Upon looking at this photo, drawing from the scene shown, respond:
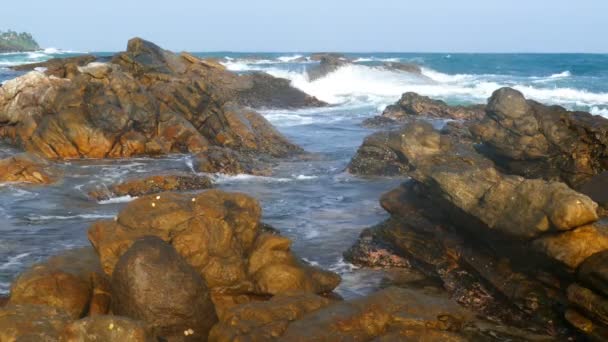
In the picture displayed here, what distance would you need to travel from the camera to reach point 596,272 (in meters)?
7.29

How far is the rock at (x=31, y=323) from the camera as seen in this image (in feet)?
17.1

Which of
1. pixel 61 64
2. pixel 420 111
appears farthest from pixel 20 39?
pixel 420 111

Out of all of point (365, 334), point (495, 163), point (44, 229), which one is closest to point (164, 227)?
point (365, 334)

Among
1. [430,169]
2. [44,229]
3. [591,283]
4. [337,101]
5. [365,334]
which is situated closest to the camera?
[365,334]

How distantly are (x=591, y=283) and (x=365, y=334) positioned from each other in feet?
9.24

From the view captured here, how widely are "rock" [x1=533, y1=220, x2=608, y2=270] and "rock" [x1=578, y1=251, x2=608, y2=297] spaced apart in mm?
96

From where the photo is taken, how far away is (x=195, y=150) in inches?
811

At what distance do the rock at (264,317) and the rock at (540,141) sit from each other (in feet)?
22.5

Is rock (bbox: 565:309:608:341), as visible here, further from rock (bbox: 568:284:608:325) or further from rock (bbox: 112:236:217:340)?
rock (bbox: 112:236:217:340)

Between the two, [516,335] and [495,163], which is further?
[495,163]

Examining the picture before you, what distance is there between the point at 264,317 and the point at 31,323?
7.17 ft

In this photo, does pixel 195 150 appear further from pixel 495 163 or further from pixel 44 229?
pixel 495 163

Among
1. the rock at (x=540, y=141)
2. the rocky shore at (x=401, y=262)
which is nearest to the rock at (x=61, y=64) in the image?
the rocky shore at (x=401, y=262)

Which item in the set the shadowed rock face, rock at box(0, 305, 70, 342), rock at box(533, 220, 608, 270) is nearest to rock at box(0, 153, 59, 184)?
the shadowed rock face
